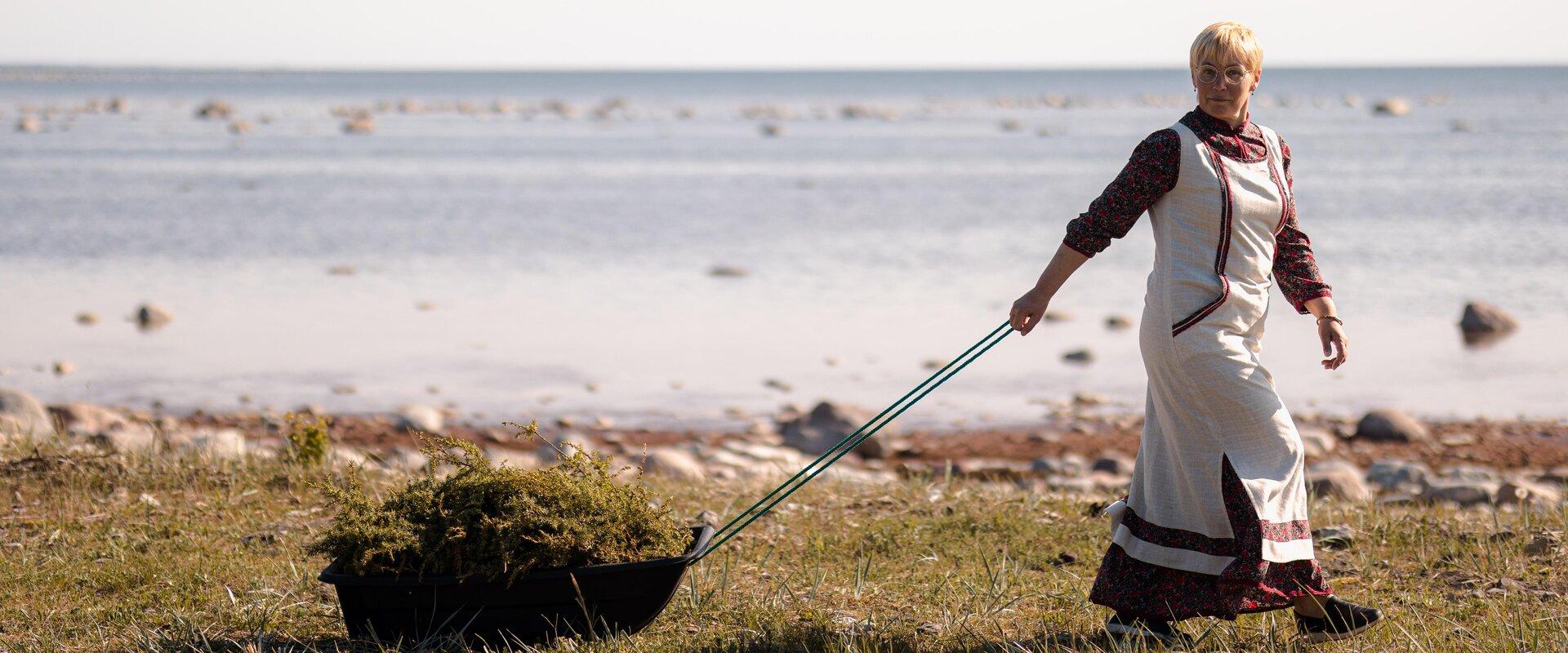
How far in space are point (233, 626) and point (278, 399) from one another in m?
8.00

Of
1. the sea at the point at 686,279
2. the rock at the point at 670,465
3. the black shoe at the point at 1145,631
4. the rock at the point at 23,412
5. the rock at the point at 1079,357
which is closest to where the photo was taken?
the black shoe at the point at 1145,631

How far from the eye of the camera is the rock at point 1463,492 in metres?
7.91

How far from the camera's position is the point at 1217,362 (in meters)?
3.85

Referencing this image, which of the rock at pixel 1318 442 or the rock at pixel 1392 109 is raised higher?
the rock at pixel 1318 442

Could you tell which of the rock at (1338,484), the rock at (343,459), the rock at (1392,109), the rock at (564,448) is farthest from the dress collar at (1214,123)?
the rock at (1392,109)

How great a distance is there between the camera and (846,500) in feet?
21.6

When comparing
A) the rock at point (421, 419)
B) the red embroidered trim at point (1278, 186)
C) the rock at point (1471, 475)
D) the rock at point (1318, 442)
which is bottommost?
the rock at point (421, 419)

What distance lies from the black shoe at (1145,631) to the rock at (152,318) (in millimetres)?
13388

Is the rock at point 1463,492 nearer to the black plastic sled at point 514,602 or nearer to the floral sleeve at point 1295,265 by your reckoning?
the floral sleeve at point 1295,265

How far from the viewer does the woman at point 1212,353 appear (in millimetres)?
3873

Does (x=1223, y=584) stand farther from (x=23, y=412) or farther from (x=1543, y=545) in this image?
(x=23, y=412)

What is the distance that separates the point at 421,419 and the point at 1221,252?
27.3ft

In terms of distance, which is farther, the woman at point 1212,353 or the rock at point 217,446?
the rock at point 217,446

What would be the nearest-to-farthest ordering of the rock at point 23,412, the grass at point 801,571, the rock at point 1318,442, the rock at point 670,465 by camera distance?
the grass at point 801,571 → the rock at point 670,465 → the rock at point 23,412 → the rock at point 1318,442
